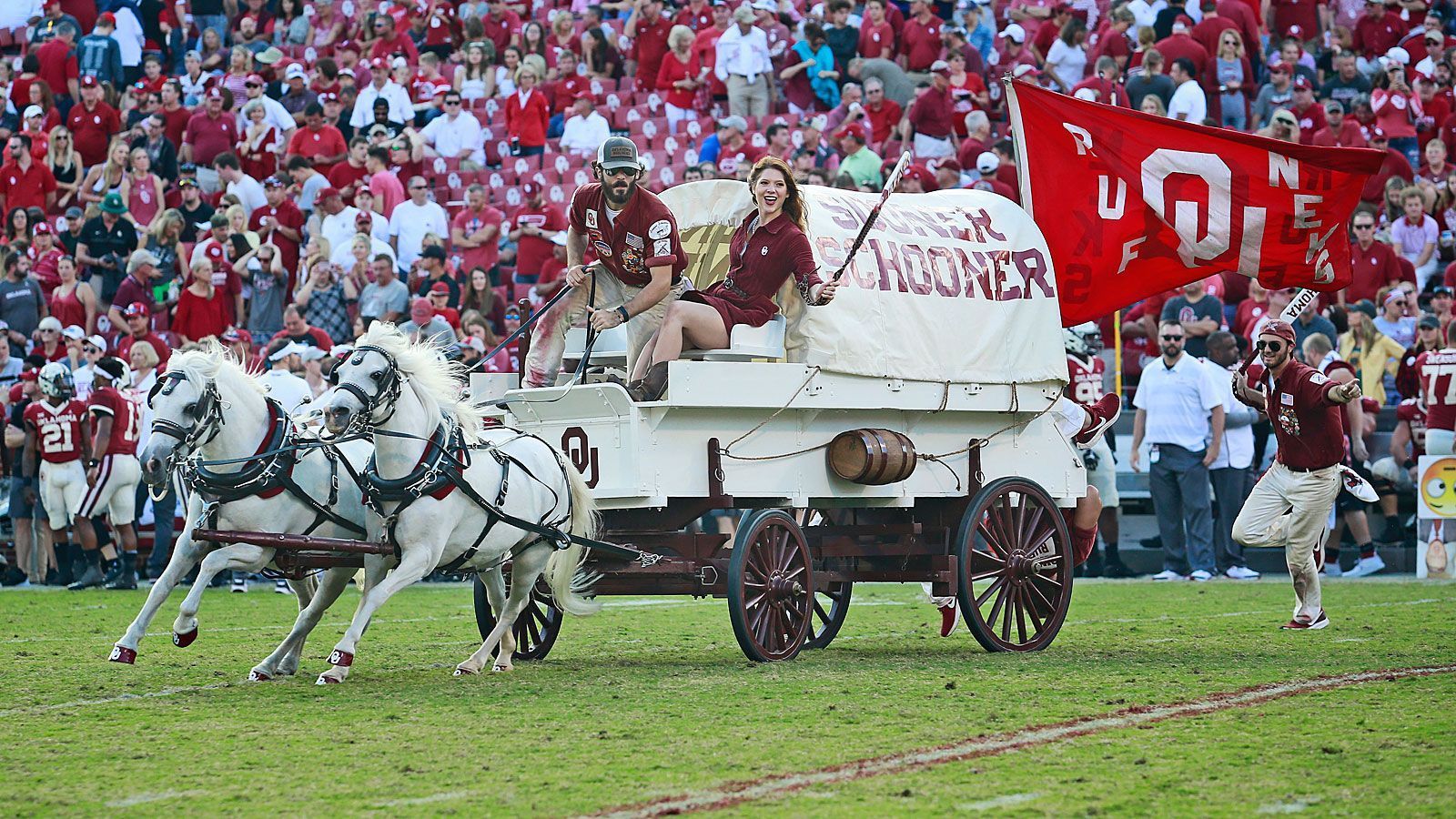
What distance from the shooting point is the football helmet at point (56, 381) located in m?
17.3

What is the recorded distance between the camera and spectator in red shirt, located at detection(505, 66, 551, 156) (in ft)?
78.5

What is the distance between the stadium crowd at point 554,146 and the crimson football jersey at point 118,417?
0.68 metres

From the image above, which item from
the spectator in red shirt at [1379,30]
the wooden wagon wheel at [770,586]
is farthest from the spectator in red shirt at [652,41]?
the wooden wagon wheel at [770,586]

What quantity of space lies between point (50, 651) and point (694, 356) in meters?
4.46

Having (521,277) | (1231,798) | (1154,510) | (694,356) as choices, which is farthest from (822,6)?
(1231,798)

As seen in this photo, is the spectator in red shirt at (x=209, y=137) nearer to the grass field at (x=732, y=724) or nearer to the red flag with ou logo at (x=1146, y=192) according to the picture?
the grass field at (x=732, y=724)

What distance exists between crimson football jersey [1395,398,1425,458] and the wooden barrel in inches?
321

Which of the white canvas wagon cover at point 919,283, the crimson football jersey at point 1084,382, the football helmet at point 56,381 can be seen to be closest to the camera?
the white canvas wagon cover at point 919,283

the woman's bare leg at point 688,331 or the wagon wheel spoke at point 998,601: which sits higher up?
the woman's bare leg at point 688,331

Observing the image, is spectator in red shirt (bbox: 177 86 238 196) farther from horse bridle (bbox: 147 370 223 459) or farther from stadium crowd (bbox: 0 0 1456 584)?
horse bridle (bbox: 147 370 223 459)

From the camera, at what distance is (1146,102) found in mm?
19828

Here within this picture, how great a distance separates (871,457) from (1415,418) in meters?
8.54

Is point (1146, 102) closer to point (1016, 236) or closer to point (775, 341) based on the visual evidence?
point (1016, 236)

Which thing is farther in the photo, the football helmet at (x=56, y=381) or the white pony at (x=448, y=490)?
the football helmet at (x=56, y=381)
